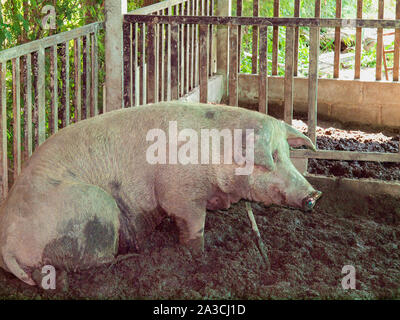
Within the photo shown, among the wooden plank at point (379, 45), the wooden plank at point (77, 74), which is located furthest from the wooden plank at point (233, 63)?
the wooden plank at point (379, 45)

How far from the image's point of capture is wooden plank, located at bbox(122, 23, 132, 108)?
6273mm

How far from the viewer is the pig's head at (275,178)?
4582 millimetres

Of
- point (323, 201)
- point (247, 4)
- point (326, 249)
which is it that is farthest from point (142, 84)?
point (247, 4)

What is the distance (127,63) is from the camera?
6348 mm

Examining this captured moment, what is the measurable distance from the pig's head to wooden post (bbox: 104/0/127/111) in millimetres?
2048

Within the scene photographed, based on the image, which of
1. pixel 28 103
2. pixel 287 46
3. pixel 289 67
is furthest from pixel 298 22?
pixel 28 103

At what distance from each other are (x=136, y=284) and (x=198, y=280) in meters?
0.38

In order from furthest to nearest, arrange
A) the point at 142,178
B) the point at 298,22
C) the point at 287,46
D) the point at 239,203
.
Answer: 1. the point at 287,46
2. the point at 298,22
3. the point at 239,203
4. the point at 142,178

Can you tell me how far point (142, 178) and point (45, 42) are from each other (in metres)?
1.42

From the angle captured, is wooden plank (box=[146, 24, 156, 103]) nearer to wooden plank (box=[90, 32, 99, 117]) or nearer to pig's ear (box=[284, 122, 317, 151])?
wooden plank (box=[90, 32, 99, 117])

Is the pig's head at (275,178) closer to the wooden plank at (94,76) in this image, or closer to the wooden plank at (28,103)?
the wooden plank at (28,103)

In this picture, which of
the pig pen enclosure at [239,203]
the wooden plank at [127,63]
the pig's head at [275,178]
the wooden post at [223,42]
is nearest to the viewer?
the pig pen enclosure at [239,203]

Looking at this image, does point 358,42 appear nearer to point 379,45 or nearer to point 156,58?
point 379,45

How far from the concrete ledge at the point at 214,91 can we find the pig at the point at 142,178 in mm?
3355
